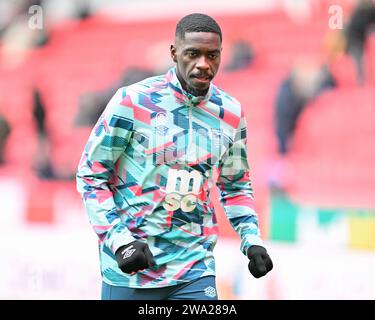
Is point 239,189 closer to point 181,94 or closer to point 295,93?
point 181,94

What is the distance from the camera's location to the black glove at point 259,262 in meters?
3.18

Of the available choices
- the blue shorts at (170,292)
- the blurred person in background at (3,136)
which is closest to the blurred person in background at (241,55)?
the blurred person in background at (3,136)

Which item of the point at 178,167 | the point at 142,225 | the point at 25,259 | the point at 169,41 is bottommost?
the point at 25,259

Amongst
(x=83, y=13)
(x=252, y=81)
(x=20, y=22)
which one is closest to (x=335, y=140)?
(x=252, y=81)

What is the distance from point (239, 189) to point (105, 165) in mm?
624

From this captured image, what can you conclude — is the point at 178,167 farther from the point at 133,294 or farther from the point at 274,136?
the point at 274,136

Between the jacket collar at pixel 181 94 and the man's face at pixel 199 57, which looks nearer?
the man's face at pixel 199 57

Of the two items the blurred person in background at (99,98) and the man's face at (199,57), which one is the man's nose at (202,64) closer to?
the man's face at (199,57)

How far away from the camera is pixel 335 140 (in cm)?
618

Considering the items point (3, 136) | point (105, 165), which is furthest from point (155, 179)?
point (3, 136)

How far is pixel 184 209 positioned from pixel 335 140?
326 cm

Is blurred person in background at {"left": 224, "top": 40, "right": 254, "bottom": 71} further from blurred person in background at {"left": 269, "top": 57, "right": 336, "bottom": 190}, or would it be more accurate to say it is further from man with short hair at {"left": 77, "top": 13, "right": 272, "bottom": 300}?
man with short hair at {"left": 77, "top": 13, "right": 272, "bottom": 300}

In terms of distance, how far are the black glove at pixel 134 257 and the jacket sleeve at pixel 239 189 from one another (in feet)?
1.71

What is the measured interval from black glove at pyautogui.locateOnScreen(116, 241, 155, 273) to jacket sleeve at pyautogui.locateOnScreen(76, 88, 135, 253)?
0.10m
